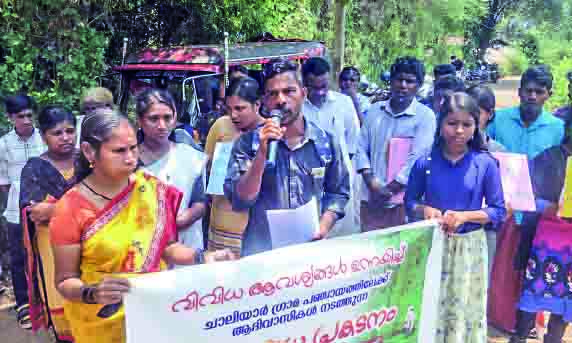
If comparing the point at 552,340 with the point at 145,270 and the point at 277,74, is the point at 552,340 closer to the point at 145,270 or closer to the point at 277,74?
the point at 277,74

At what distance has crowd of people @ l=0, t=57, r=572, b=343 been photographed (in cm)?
222

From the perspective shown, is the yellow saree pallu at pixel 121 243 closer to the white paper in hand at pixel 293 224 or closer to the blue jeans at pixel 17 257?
the white paper in hand at pixel 293 224

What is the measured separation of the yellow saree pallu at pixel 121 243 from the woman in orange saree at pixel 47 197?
734 mm

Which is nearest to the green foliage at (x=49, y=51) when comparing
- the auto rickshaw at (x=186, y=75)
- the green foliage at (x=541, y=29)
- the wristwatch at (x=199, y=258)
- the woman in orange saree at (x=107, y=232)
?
the auto rickshaw at (x=186, y=75)

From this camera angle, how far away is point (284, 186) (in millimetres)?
2738

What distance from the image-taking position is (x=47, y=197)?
295cm

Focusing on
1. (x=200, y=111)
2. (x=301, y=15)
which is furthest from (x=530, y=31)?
(x=200, y=111)

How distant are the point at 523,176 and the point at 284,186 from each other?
1.45 m

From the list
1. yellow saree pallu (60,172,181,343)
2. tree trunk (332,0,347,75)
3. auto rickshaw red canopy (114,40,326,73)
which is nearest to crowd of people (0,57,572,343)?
yellow saree pallu (60,172,181,343)

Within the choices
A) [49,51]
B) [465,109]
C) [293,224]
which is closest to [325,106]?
[465,109]

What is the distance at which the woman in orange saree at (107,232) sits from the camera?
6.91 feet

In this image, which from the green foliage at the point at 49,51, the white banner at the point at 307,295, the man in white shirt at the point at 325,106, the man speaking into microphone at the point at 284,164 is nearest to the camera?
the white banner at the point at 307,295

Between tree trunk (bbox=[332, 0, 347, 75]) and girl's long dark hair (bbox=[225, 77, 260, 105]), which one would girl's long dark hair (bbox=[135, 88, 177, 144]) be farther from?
tree trunk (bbox=[332, 0, 347, 75])

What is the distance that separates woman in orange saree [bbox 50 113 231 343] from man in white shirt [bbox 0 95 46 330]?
204 cm
